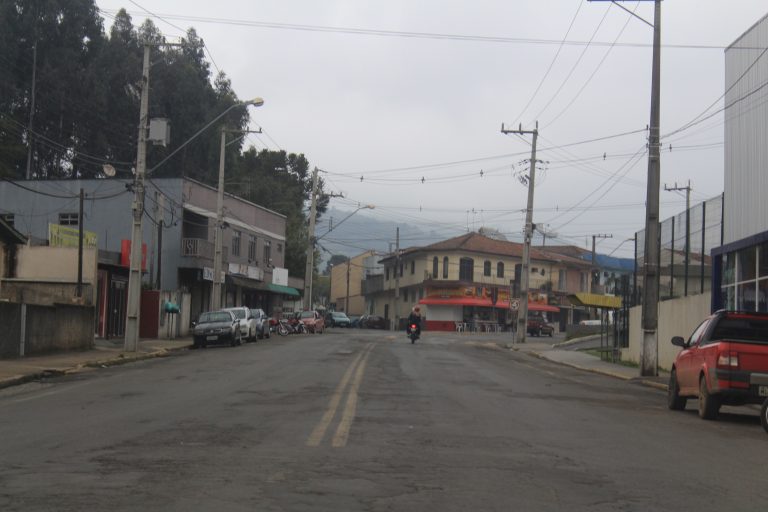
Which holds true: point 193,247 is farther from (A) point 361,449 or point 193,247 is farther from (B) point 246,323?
(A) point 361,449

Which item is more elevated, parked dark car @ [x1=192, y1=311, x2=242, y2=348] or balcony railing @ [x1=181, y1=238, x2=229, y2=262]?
balcony railing @ [x1=181, y1=238, x2=229, y2=262]

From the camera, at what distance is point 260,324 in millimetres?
42312

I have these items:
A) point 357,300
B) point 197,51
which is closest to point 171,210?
point 197,51

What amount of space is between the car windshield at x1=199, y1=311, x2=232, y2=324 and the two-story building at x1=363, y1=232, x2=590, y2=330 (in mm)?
45564

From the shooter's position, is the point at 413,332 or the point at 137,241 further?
the point at 413,332

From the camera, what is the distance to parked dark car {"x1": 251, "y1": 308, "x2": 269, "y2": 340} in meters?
41.5

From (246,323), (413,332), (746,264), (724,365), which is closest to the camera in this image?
(724,365)

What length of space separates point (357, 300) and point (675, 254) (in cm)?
9536

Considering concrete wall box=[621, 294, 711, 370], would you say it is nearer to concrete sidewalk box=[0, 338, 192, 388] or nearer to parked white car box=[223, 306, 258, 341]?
concrete sidewalk box=[0, 338, 192, 388]

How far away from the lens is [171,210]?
4750 cm

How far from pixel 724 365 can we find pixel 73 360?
678 inches

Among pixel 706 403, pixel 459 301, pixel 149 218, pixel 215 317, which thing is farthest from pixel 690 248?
pixel 459 301

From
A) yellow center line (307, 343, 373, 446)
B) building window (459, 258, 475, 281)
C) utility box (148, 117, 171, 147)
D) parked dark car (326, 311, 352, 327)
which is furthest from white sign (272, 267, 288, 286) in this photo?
yellow center line (307, 343, 373, 446)

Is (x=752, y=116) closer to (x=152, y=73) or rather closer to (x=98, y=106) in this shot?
(x=98, y=106)
